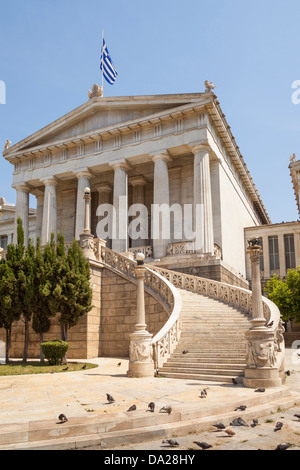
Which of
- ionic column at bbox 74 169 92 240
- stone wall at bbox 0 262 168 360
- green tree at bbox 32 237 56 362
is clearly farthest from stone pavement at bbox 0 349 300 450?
ionic column at bbox 74 169 92 240

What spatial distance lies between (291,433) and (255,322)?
201 inches

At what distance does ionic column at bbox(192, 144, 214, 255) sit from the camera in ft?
91.2

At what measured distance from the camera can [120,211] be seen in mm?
31328

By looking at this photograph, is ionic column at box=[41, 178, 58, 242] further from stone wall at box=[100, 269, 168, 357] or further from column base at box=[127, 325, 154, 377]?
column base at box=[127, 325, 154, 377]

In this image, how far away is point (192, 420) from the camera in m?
6.87

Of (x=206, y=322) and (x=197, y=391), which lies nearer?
(x=197, y=391)

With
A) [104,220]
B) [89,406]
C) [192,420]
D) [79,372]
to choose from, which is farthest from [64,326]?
[104,220]

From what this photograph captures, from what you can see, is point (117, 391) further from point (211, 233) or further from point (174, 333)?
point (211, 233)

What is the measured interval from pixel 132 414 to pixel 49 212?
2964 cm

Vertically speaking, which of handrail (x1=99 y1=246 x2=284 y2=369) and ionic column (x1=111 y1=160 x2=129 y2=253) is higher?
ionic column (x1=111 y1=160 x2=129 y2=253)

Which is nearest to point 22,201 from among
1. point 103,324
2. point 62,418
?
point 103,324

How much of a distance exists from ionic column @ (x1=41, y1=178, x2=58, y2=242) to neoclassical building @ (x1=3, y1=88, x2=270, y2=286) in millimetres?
84

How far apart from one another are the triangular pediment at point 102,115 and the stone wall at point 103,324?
15.4 m

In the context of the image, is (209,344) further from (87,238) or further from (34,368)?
(87,238)
